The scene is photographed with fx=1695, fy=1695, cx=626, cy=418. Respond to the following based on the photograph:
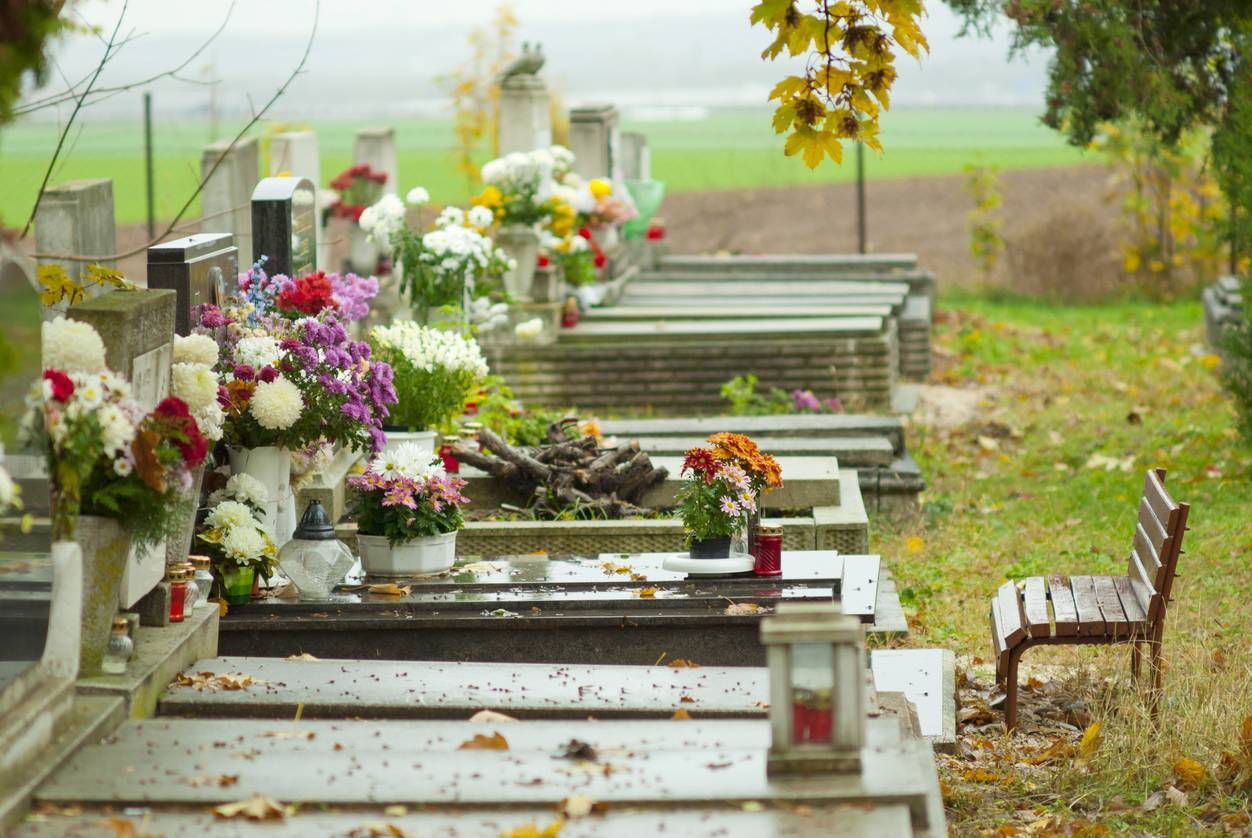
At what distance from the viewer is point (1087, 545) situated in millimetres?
9562

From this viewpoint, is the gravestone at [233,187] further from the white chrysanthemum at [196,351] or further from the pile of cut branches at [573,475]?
the white chrysanthemum at [196,351]

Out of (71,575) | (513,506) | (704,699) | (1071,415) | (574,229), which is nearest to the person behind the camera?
(71,575)

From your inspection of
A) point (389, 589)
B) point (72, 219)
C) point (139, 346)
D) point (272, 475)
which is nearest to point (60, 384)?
point (139, 346)

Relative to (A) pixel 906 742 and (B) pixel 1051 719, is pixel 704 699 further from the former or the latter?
(B) pixel 1051 719

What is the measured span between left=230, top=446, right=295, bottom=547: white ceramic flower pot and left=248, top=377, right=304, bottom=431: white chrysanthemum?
0.18 m

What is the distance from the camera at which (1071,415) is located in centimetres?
1384

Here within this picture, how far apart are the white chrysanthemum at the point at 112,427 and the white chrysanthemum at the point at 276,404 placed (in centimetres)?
193

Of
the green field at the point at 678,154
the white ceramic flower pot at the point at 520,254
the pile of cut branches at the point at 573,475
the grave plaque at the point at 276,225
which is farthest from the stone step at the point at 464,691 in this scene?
the green field at the point at 678,154

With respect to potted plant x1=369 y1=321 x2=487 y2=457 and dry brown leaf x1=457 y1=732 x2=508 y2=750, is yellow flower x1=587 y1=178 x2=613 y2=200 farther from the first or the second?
dry brown leaf x1=457 y1=732 x2=508 y2=750

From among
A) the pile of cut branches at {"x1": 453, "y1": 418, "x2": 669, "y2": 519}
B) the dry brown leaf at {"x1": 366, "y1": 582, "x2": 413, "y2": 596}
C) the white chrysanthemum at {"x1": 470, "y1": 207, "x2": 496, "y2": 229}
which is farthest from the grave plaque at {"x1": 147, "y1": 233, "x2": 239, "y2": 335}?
the white chrysanthemum at {"x1": 470, "y1": 207, "x2": 496, "y2": 229}

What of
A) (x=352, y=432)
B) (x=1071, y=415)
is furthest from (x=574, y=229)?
(x=352, y=432)

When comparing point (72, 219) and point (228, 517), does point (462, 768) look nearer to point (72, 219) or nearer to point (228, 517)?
point (228, 517)

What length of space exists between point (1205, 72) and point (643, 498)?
5.18m

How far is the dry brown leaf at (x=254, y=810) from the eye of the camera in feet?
13.9
